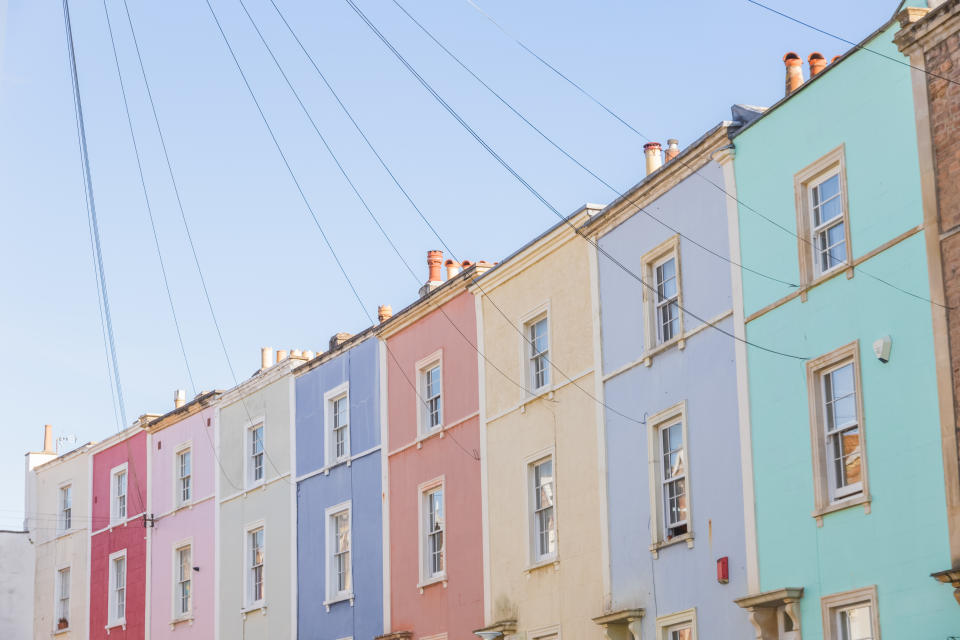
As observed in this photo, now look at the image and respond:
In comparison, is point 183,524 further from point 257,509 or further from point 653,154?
point 653,154

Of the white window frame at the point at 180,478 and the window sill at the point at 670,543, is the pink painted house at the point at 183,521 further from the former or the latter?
the window sill at the point at 670,543

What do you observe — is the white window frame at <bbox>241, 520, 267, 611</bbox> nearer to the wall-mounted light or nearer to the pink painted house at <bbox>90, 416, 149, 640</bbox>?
the pink painted house at <bbox>90, 416, 149, 640</bbox>

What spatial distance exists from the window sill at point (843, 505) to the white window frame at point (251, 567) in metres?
20.1

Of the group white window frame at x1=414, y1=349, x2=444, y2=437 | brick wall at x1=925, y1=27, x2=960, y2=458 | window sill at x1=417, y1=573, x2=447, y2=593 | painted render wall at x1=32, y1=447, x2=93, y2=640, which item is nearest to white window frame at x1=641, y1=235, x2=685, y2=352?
brick wall at x1=925, y1=27, x2=960, y2=458

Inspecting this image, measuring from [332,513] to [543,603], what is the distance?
9265 millimetres

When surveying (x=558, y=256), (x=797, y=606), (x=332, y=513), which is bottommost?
(x=797, y=606)

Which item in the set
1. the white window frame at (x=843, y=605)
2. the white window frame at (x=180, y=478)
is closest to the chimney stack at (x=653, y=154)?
the white window frame at (x=843, y=605)

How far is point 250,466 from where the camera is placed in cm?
4084

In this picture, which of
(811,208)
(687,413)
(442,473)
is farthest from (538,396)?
(811,208)

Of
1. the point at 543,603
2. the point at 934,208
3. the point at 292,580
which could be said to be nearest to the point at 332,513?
the point at 292,580

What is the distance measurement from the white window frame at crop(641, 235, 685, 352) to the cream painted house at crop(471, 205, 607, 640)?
5.64 ft

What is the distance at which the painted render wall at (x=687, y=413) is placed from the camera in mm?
24406

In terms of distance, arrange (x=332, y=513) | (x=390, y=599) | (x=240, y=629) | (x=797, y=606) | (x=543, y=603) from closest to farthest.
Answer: (x=797, y=606) < (x=543, y=603) < (x=390, y=599) < (x=332, y=513) < (x=240, y=629)

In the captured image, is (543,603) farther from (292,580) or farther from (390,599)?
(292,580)
